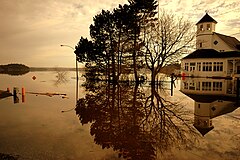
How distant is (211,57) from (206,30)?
9.86 m

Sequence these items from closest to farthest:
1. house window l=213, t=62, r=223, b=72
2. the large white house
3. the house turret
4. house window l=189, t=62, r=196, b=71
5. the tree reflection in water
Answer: the tree reflection in water < the large white house < house window l=213, t=62, r=223, b=72 < house window l=189, t=62, r=196, b=71 < the house turret

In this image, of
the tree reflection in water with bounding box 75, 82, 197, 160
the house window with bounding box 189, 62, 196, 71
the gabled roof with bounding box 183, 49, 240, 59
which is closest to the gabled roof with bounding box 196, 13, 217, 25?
the gabled roof with bounding box 183, 49, 240, 59

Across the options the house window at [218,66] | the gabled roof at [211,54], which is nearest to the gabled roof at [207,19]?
the gabled roof at [211,54]

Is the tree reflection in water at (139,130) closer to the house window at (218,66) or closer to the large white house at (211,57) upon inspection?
Answer: the large white house at (211,57)

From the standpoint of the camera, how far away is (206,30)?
51.4 m

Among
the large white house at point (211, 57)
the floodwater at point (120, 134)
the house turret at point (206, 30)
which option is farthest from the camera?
the house turret at point (206, 30)

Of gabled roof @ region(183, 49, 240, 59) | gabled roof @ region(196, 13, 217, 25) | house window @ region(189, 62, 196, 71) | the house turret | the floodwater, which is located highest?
gabled roof @ region(196, 13, 217, 25)

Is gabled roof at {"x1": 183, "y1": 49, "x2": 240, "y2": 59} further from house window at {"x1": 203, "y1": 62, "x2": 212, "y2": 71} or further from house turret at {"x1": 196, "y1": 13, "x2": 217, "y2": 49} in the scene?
house turret at {"x1": 196, "y1": 13, "x2": 217, "y2": 49}

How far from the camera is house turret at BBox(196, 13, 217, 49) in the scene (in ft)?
167

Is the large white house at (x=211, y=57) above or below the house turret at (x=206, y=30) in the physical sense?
below

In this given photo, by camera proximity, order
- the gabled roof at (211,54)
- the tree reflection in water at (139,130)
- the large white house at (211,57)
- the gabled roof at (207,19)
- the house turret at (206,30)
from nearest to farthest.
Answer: the tree reflection in water at (139,130)
the large white house at (211,57)
the gabled roof at (211,54)
the gabled roof at (207,19)
the house turret at (206,30)

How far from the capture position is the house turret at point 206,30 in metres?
50.8

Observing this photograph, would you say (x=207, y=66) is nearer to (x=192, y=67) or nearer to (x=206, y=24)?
(x=192, y=67)

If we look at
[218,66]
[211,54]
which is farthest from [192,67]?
[218,66]
